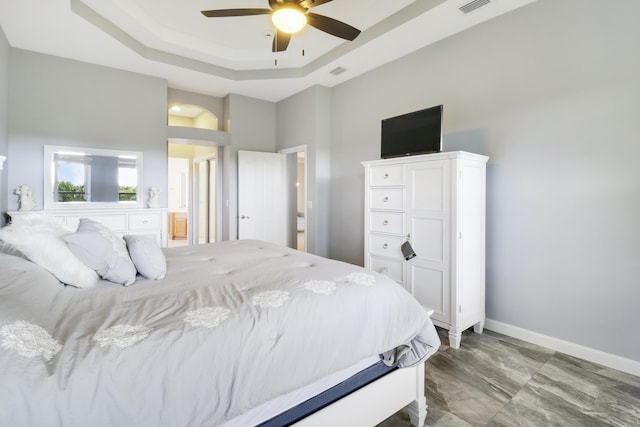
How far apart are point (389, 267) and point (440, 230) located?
2.20 ft

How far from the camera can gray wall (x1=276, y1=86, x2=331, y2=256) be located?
15.0 ft

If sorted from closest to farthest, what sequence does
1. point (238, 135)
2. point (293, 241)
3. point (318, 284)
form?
point (318, 284), point (238, 135), point (293, 241)

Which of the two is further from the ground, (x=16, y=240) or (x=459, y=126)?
(x=459, y=126)

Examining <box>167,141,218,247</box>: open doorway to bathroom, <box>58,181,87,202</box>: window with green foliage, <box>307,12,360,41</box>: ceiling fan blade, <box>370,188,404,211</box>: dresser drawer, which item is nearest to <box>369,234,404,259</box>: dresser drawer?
<box>370,188,404,211</box>: dresser drawer

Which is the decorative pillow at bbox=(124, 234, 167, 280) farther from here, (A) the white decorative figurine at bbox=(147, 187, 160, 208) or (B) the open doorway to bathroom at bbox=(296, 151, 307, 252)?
(B) the open doorway to bathroom at bbox=(296, 151, 307, 252)

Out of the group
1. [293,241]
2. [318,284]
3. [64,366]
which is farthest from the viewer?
[293,241]

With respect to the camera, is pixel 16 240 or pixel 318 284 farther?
pixel 318 284

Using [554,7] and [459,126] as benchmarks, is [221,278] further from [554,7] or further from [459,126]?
[554,7]

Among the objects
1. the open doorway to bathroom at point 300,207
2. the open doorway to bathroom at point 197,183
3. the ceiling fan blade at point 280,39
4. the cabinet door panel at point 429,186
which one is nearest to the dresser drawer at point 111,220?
the open doorway to bathroom at point 197,183

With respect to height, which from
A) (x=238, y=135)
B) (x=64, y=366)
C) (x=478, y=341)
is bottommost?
(x=478, y=341)

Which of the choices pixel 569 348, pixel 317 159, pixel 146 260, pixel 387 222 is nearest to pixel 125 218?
pixel 317 159

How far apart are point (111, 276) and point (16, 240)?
384mm

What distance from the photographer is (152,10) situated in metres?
3.17

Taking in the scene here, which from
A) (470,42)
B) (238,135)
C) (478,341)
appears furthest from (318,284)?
(238,135)
